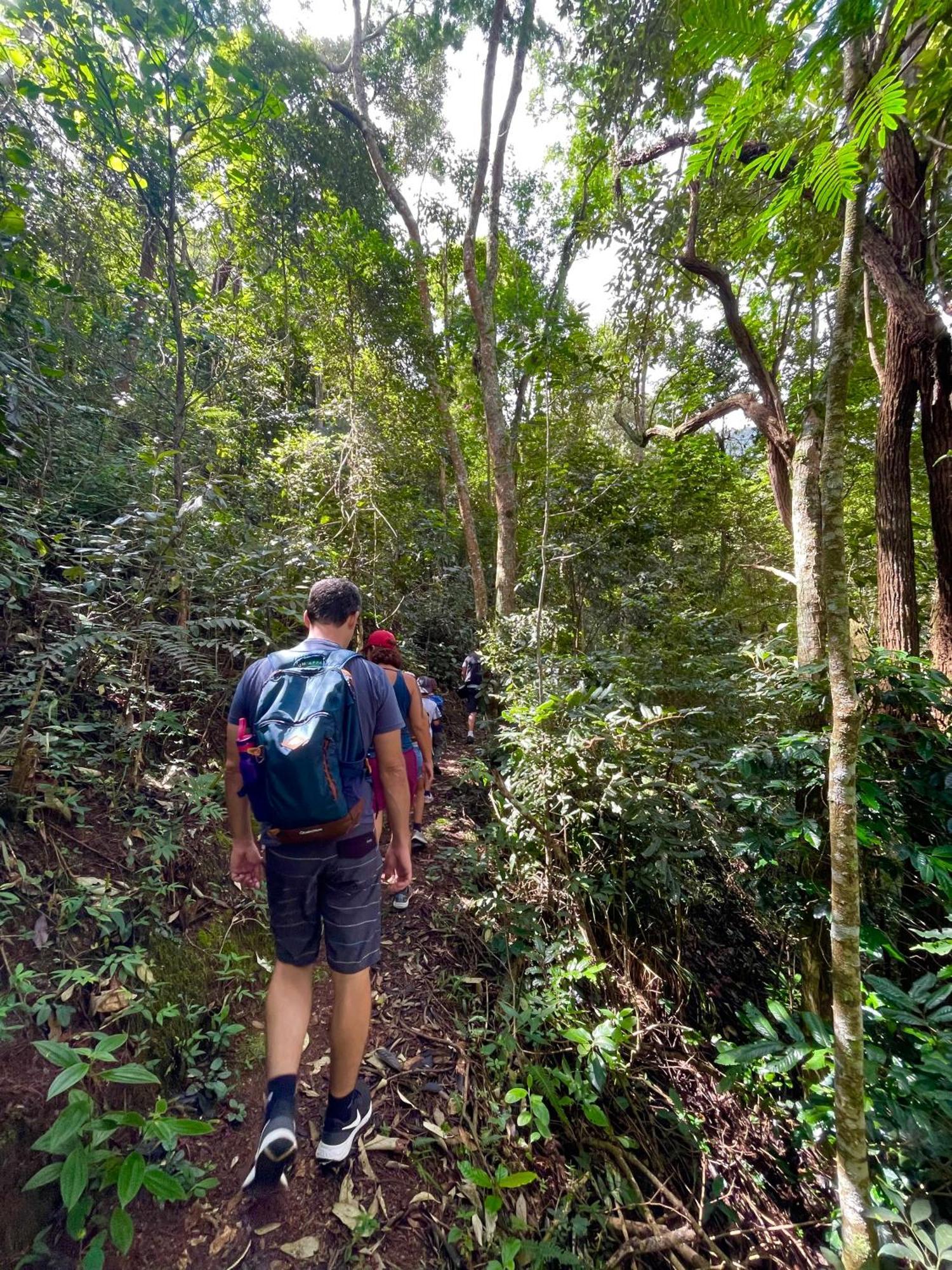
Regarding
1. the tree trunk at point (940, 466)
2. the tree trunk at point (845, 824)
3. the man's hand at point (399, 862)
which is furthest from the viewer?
the tree trunk at point (940, 466)

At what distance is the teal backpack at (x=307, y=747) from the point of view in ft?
5.66

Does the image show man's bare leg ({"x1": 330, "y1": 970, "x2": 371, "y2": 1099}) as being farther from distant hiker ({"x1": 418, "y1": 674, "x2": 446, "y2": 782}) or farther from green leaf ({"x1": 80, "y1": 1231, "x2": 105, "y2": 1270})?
distant hiker ({"x1": 418, "y1": 674, "x2": 446, "y2": 782})

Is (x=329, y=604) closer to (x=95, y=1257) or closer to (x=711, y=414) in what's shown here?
(x=95, y=1257)

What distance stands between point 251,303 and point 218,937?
10044 mm

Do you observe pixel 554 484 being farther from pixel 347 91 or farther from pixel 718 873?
pixel 347 91

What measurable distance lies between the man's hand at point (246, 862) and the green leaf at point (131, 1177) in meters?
0.83

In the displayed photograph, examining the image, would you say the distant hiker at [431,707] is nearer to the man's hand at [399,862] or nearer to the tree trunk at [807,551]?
the man's hand at [399,862]

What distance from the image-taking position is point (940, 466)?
345 centimetres

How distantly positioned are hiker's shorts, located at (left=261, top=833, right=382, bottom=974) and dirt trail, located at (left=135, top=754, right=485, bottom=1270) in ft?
2.43

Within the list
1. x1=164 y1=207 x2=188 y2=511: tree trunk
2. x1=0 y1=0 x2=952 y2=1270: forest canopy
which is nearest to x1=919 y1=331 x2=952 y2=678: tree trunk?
x1=0 y1=0 x2=952 y2=1270: forest canopy

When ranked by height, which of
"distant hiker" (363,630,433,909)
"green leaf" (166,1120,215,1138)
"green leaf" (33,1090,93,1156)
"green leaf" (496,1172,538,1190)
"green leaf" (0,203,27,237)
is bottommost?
"green leaf" (496,1172,538,1190)

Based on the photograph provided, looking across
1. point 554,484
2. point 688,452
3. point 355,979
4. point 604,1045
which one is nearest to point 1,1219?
point 355,979

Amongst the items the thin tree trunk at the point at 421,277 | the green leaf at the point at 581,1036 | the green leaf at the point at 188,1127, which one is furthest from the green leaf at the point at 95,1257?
the thin tree trunk at the point at 421,277

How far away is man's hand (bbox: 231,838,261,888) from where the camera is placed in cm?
207
